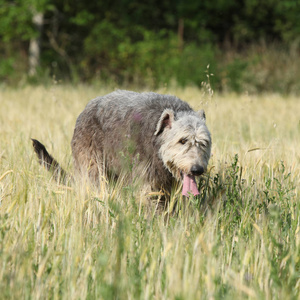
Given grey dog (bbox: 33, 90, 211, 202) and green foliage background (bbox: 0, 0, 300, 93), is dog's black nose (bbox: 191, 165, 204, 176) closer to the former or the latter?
grey dog (bbox: 33, 90, 211, 202)

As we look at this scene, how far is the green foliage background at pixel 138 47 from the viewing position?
15.6 meters

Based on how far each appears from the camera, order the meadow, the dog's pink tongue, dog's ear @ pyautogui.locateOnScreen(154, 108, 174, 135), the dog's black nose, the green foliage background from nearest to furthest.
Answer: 1. the meadow
2. the dog's black nose
3. the dog's pink tongue
4. dog's ear @ pyautogui.locateOnScreen(154, 108, 174, 135)
5. the green foliage background

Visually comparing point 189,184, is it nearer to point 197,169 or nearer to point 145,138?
point 197,169

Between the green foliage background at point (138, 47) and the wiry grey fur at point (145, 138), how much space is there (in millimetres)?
8489

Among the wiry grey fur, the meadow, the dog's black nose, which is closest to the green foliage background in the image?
the wiry grey fur

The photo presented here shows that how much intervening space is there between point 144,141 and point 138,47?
46.9 feet

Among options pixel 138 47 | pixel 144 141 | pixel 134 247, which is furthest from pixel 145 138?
pixel 138 47

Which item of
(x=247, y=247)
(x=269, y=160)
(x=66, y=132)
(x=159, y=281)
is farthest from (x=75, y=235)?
(x=66, y=132)

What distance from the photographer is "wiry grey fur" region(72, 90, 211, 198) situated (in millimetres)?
3713

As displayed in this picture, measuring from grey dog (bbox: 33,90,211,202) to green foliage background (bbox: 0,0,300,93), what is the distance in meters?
8.49

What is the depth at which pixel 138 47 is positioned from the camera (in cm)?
1775

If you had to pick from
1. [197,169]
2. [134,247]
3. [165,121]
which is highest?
[165,121]

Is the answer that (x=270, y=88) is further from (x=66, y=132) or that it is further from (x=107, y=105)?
(x=107, y=105)

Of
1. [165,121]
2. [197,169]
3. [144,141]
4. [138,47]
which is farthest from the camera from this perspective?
[138,47]
